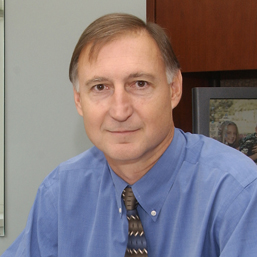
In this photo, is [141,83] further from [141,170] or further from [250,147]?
[250,147]

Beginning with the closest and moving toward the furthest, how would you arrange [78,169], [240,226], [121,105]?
1. [240,226]
2. [121,105]
3. [78,169]

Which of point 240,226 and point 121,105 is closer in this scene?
point 240,226

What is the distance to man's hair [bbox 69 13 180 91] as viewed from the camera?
104 centimetres

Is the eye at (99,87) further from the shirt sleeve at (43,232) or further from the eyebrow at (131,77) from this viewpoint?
the shirt sleeve at (43,232)

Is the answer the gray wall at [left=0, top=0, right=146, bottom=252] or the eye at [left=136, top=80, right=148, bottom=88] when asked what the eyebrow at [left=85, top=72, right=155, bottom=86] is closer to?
the eye at [left=136, top=80, right=148, bottom=88]

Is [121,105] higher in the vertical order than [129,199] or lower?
higher

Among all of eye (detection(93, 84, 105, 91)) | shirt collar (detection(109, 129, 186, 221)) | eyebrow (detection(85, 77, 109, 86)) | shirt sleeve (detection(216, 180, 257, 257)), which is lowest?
shirt sleeve (detection(216, 180, 257, 257))

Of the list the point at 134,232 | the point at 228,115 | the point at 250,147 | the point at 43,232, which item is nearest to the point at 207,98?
the point at 228,115

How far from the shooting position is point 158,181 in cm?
108

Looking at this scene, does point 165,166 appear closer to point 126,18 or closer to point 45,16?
point 126,18

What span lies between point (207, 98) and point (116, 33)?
493 mm

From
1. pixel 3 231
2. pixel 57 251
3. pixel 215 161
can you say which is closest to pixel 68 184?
pixel 57 251

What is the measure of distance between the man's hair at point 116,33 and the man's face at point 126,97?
18 mm

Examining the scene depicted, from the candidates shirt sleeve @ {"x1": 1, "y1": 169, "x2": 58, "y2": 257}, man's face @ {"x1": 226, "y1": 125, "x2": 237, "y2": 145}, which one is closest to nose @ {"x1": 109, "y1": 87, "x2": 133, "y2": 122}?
shirt sleeve @ {"x1": 1, "y1": 169, "x2": 58, "y2": 257}
